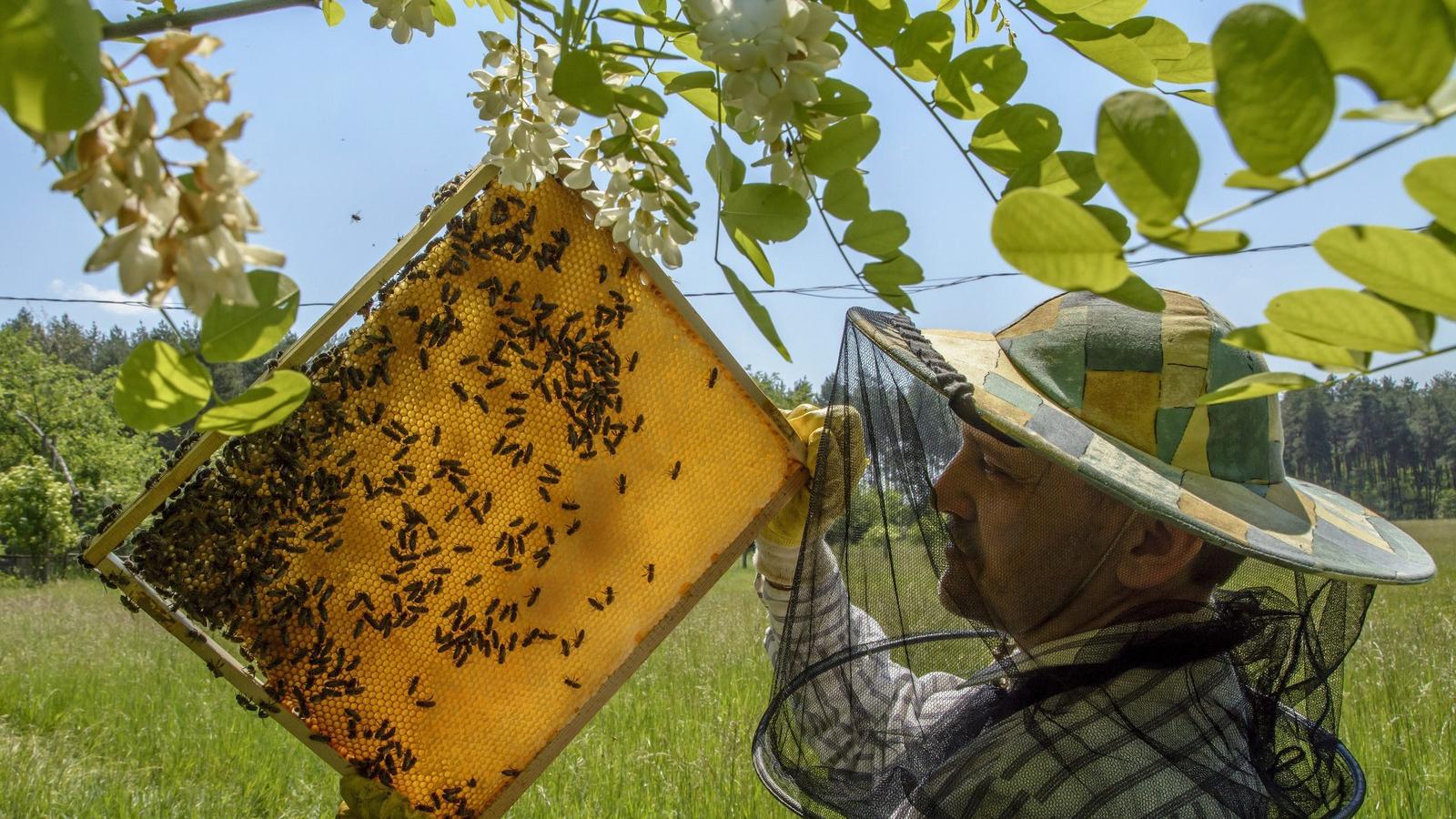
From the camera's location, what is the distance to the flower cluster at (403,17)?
38.7 inches

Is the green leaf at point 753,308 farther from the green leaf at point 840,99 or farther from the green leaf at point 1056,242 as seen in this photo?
the green leaf at point 1056,242

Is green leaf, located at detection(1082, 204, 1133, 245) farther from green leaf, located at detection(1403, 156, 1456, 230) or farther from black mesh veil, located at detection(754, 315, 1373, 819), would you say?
black mesh veil, located at detection(754, 315, 1373, 819)

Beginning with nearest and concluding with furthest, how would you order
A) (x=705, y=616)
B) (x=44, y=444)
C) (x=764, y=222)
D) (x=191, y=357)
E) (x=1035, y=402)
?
(x=191, y=357), (x=764, y=222), (x=1035, y=402), (x=705, y=616), (x=44, y=444)

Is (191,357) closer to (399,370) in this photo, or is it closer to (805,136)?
(805,136)

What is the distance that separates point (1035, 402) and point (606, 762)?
292 cm


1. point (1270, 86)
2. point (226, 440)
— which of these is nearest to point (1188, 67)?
point (1270, 86)

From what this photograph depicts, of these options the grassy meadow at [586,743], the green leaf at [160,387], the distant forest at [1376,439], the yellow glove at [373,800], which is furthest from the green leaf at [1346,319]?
the distant forest at [1376,439]

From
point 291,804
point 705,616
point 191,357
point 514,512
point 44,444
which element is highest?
point 191,357

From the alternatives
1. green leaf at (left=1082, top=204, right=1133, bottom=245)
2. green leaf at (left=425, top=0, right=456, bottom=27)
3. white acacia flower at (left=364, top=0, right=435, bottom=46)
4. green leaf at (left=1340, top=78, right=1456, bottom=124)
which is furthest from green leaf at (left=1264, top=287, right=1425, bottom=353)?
green leaf at (left=425, top=0, right=456, bottom=27)

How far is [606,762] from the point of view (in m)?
4.05

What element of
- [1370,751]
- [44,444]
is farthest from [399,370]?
[44,444]

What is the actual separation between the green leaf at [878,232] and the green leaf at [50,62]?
535 millimetres

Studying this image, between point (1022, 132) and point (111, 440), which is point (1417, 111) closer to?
point (1022, 132)

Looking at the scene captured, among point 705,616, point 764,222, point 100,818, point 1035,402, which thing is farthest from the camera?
point 705,616
